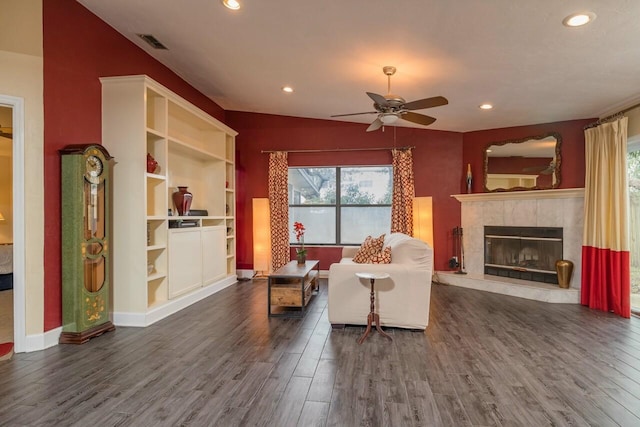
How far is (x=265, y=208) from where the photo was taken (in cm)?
687

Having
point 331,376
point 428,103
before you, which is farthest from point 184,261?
point 428,103

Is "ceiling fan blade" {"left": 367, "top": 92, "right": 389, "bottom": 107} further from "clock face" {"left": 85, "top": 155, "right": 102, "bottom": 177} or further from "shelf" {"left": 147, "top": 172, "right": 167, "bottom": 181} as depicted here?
"clock face" {"left": 85, "top": 155, "right": 102, "bottom": 177}

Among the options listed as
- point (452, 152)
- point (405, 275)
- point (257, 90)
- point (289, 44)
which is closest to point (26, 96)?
point (289, 44)

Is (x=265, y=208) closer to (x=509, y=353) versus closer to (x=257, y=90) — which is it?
(x=257, y=90)

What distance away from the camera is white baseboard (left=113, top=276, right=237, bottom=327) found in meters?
3.93

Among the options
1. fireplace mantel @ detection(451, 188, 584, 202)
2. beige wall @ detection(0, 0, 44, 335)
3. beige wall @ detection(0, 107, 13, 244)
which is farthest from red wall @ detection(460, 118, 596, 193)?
beige wall @ detection(0, 107, 13, 244)

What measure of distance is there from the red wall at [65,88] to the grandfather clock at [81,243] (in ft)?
0.25

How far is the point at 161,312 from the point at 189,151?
7.70 feet

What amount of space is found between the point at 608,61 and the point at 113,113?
16.5 ft

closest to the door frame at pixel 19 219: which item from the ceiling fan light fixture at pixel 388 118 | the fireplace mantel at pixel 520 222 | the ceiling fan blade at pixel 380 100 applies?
the ceiling fan blade at pixel 380 100

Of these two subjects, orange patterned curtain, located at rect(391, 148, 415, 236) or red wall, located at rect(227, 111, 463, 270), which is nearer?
orange patterned curtain, located at rect(391, 148, 415, 236)

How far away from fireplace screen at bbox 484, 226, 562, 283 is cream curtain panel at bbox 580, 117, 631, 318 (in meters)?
0.56

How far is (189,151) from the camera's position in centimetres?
530

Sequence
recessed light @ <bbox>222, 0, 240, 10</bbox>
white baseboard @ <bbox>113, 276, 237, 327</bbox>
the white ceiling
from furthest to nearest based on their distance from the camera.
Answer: white baseboard @ <bbox>113, 276, 237, 327</bbox> → recessed light @ <bbox>222, 0, 240, 10</bbox> → the white ceiling
